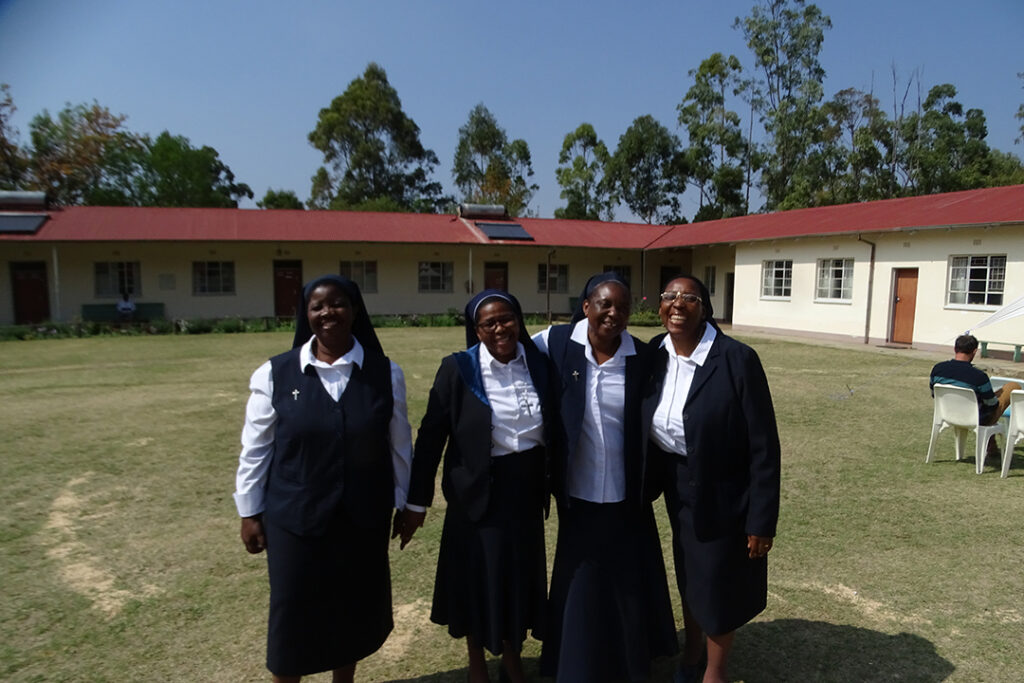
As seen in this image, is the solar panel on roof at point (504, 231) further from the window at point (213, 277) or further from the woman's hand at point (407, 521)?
the woman's hand at point (407, 521)

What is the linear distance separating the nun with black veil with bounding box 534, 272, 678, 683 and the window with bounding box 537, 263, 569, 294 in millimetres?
22896

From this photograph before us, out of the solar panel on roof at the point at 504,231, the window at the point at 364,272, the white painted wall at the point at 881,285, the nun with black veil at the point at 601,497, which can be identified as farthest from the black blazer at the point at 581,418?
the window at the point at 364,272

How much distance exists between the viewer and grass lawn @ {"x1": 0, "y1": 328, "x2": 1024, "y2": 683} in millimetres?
2920

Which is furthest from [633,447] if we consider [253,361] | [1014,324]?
[1014,324]

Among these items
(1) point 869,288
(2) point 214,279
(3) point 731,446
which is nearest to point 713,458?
(3) point 731,446

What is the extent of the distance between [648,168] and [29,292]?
102 feet

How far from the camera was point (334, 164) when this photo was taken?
4447cm

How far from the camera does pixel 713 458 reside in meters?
2.37

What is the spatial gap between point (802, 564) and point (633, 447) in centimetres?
205

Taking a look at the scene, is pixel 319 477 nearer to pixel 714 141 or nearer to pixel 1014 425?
pixel 1014 425

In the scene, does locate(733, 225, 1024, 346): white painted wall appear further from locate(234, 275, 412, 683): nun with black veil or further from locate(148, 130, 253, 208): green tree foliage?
locate(148, 130, 253, 208): green tree foliage

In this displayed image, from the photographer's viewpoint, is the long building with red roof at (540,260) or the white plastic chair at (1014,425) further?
the long building with red roof at (540,260)

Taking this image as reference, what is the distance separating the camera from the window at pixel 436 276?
23922 millimetres

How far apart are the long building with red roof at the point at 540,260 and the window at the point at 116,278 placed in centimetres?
5
